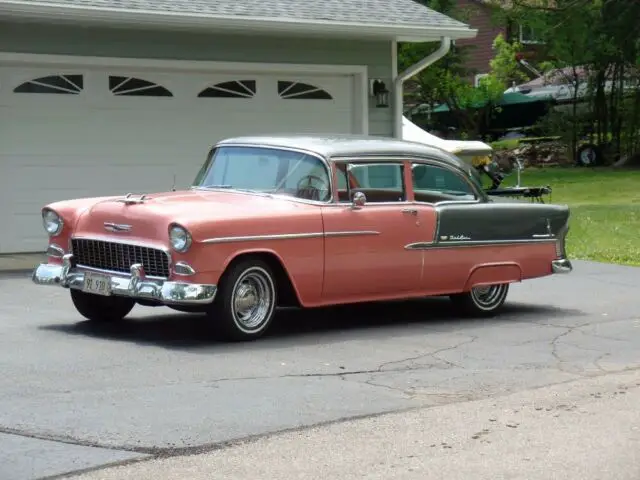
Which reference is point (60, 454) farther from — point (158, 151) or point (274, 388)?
point (158, 151)

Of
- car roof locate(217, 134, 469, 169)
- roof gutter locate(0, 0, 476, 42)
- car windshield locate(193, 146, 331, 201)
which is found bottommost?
car windshield locate(193, 146, 331, 201)

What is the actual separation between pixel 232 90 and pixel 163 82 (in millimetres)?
1012

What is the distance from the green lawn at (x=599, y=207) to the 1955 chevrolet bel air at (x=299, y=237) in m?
4.89

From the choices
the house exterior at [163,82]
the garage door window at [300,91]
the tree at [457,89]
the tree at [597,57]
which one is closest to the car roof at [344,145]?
the house exterior at [163,82]

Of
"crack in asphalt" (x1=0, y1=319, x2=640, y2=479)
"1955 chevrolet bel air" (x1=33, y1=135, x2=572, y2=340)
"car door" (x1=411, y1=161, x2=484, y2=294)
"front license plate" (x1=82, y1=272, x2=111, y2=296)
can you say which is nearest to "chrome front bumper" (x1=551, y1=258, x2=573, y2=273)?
"1955 chevrolet bel air" (x1=33, y1=135, x2=572, y2=340)

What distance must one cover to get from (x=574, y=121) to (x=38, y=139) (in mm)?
26849

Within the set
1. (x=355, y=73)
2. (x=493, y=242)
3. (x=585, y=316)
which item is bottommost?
(x=585, y=316)

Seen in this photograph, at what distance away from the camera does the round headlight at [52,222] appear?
31.0 feet

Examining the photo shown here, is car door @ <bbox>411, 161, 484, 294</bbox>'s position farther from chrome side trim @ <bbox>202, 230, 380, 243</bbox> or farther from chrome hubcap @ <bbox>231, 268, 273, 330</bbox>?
chrome hubcap @ <bbox>231, 268, 273, 330</bbox>

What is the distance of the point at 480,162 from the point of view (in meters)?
26.2

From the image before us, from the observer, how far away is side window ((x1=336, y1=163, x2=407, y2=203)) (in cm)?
965

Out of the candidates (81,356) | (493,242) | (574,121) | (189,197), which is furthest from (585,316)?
(574,121)

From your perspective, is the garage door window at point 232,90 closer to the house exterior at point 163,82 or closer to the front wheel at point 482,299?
the house exterior at point 163,82

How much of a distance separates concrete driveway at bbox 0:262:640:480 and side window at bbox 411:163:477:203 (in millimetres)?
1060
